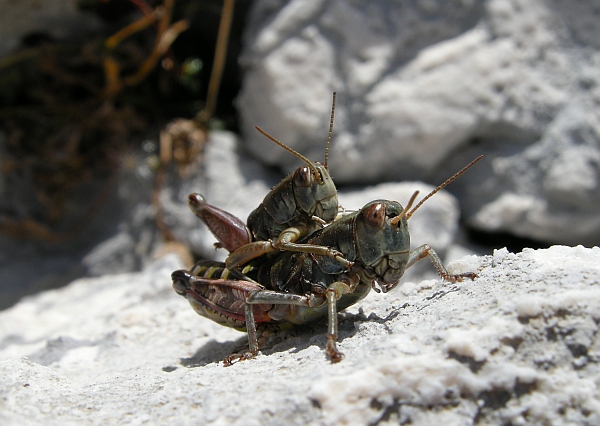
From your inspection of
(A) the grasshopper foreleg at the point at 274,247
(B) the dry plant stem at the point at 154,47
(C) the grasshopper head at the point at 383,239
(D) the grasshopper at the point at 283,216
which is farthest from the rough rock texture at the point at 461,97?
(C) the grasshopper head at the point at 383,239

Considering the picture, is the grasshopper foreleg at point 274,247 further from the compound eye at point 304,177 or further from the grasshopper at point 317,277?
the compound eye at point 304,177

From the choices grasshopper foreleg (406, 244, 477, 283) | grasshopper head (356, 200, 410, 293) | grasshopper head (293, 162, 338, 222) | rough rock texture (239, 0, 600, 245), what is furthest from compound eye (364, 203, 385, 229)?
Answer: rough rock texture (239, 0, 600, 245)

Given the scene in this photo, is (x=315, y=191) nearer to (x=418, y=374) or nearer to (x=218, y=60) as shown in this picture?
(x=418, y=374)

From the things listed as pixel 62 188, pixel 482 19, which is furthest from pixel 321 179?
pixel 62 188

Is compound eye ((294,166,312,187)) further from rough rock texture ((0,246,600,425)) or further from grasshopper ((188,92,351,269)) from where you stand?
rough rock texture ((0,246,600,425))

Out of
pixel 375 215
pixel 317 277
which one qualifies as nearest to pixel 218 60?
pixel 317 277
